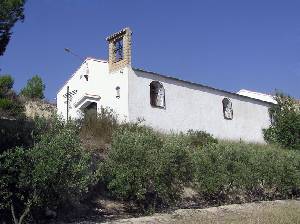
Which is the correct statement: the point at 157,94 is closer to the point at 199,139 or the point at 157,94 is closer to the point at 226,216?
the point at 199,139

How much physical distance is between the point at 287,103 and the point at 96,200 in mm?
23617

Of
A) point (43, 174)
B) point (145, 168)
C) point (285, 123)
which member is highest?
point (285, 123)

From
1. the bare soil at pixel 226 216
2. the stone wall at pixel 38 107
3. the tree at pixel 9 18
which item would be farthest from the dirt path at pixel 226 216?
the stone wall at pixel 38 107

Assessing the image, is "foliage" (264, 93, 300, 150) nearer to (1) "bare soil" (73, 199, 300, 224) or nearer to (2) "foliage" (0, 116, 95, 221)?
(1) "bare soil" (73, 199, 300, 224)

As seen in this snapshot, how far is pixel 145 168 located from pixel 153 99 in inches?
555

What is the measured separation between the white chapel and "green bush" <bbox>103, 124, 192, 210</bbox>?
1093 cm

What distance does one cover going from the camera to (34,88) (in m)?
41.2

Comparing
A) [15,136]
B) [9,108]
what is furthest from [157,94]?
[15,136]

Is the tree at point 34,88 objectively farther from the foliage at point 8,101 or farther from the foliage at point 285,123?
the foliage at point 285,123

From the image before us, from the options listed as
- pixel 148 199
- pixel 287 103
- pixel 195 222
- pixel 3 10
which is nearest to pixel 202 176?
pixel 148 199

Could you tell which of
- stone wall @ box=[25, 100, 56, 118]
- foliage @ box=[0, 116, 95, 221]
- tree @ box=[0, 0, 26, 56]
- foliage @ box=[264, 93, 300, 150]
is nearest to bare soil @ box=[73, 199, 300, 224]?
foliage @ box=[0, 116, 95, 221]

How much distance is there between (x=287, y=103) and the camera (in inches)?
1372

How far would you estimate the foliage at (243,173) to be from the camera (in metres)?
16.4

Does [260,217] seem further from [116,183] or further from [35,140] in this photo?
[35,140]
